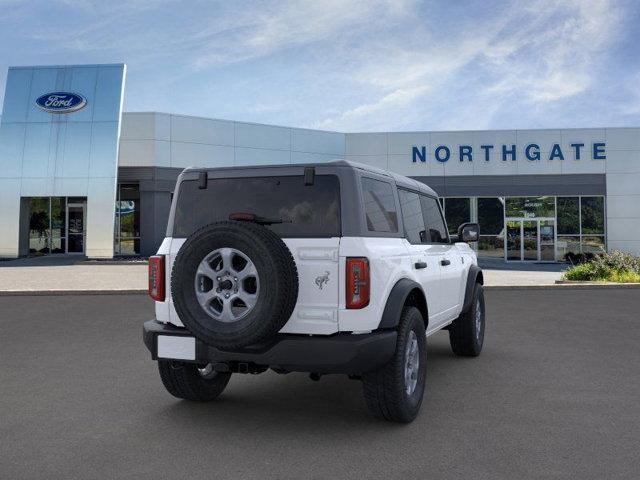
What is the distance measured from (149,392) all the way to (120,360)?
166 centimetres

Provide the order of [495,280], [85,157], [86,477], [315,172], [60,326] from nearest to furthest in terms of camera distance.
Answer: [86,477]
[315,172]
[60,326]
[495,280]
[85,157]

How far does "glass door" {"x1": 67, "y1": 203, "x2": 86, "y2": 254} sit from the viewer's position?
3120cm

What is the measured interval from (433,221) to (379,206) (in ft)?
5.45

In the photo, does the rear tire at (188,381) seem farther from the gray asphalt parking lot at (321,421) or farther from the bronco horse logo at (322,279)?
the bronco horse logo at (322,279)

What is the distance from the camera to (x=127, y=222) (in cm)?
3167

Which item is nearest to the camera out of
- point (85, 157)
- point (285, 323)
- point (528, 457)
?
point (528, 457)

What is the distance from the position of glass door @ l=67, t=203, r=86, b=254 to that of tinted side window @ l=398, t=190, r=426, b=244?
28.5m

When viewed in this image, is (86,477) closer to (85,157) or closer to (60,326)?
(60,326)

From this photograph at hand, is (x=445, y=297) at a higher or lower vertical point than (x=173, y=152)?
lower

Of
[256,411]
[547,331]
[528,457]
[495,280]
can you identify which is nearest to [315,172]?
[256,411]

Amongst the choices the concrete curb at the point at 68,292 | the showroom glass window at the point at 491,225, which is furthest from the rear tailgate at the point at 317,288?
the showroom glass window at the point at 491,225

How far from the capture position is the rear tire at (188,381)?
16.5 feet

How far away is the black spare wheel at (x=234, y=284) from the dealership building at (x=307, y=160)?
83.0 ft

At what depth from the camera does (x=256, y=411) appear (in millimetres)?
5031
